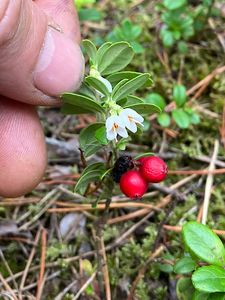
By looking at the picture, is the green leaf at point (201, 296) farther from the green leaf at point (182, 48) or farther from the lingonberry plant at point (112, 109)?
the green leaf at point (182, 48)

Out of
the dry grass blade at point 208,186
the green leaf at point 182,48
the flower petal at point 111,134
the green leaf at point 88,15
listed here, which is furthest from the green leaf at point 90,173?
the green leaf at point 182,48

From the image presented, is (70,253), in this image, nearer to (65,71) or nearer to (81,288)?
(81,288)

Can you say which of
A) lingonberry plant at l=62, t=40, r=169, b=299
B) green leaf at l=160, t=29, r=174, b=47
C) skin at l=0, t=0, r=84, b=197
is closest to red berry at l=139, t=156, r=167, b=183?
lingonberry plant at l=62, t=40, r=169, b=299

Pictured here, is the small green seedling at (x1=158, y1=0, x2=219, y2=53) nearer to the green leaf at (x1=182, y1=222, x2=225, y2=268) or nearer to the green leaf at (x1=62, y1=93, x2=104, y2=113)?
the green leaf at (x1=62, y1=93, x2=104, y2=113)

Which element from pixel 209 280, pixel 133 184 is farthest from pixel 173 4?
pixel 209 280

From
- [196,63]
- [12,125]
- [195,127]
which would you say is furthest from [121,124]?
[196,63]

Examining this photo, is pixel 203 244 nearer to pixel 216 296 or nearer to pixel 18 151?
pixel 216 296
